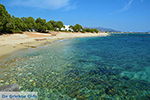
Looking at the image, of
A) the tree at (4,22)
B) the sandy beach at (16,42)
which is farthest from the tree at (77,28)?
the tree at (4,22)

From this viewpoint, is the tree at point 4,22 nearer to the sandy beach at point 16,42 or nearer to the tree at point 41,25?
the sandy beach at point 16,42

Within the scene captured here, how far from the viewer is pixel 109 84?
→ 7.82 metres

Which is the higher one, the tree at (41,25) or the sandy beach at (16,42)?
the tree at (41,25)

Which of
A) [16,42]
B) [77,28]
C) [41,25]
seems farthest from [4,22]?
[77,28]

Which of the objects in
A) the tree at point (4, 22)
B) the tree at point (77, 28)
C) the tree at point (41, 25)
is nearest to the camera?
the tree at point (4, 22)

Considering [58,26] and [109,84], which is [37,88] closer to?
[109,84]

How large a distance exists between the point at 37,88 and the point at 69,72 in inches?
136

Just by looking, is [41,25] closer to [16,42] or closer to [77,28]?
[16,42]

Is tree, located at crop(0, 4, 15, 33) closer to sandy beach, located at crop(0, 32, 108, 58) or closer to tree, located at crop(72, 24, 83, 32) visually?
sandy beach, located at crop(0, 32, 108, 58)

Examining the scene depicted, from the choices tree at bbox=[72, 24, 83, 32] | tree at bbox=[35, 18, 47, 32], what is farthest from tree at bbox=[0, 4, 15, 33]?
tree at bbox=[72, 24, 83, 32]

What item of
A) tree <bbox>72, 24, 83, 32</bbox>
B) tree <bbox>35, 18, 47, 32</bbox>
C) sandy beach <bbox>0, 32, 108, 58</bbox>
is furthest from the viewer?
tree <bbox>72, 24, 83, 32</bbox>

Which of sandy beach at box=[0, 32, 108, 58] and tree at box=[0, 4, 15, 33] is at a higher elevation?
tree at box=[0, 4, 15, 33]

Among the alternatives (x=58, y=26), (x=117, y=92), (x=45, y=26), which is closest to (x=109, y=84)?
(x=117, y=92)

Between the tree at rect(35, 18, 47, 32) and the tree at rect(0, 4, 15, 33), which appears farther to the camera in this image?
the tree at rect(35, 18, 47, 32)
